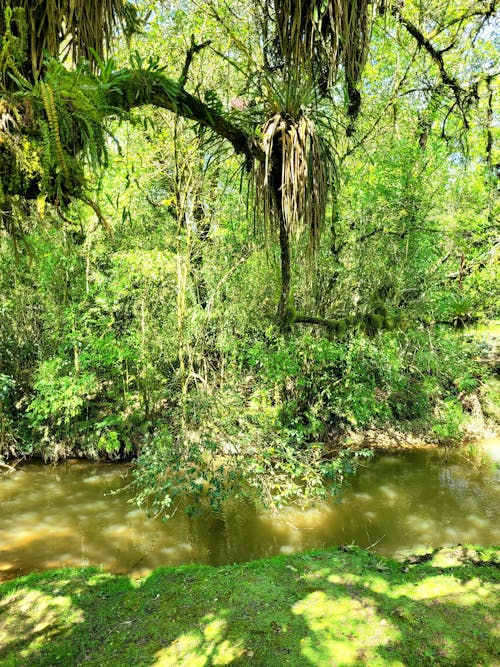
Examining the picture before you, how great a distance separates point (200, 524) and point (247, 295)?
130 inches

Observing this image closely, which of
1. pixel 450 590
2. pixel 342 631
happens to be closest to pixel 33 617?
pixel 342 631

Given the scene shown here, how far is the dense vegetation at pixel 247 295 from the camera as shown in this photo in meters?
5.46

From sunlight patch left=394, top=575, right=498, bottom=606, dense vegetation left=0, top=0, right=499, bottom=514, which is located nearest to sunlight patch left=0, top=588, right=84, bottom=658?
dense vegetation left=0, top=0, right=499, bottom=514

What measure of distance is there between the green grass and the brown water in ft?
2.53

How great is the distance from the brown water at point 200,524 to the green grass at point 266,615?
77 centimetres

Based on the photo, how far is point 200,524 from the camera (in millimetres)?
5965

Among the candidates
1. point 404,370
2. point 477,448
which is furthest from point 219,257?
point 477,448

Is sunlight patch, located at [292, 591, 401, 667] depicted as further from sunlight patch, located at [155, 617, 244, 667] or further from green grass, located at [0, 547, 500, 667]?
sunlight patch, located at [155, 617, 244, 667]

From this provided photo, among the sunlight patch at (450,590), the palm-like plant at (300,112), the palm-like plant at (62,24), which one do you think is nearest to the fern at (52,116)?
the palm-like plant at (62,24)

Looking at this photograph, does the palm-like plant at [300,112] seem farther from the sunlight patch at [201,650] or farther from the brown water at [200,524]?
the brown water at [200,524]

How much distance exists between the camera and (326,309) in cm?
746

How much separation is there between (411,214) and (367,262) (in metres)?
0.96

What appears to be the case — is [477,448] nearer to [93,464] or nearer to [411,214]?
[411,214]

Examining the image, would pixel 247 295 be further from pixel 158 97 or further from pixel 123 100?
pixel 123 100
